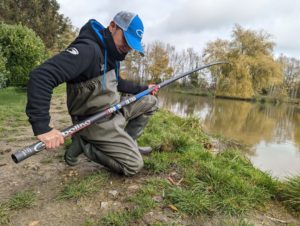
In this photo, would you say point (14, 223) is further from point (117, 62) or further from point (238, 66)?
point (238, 66)

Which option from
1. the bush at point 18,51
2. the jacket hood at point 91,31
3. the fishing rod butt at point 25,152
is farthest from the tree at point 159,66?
the fishing rod butt at point 25,152

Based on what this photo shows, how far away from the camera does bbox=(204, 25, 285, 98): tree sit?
32969 millimetres

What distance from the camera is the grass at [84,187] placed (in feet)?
8.39

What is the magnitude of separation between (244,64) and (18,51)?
28.1 m

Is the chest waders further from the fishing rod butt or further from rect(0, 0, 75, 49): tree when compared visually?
rect(0, 0, 75, 49): tree

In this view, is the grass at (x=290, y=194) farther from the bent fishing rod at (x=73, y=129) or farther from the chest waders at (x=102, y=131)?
the bent fishing rod at (x=73, y=129)

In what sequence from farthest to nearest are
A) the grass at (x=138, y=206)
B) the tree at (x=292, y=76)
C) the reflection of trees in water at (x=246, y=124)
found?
the tree at (x=292, y=76), the reflection of trees in water at (x=246, y=124), the grass at (x=138, y=206)

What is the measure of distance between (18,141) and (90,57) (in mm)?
2727

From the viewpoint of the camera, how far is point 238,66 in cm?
3262

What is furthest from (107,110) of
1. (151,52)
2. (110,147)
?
(151,52)

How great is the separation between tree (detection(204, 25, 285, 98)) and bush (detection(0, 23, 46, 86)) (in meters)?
25.2

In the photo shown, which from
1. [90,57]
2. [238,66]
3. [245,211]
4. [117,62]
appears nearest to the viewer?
[90,57]

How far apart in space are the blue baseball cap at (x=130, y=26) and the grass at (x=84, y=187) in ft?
4.68

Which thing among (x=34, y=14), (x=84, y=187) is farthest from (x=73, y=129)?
(x=34, y=14)
